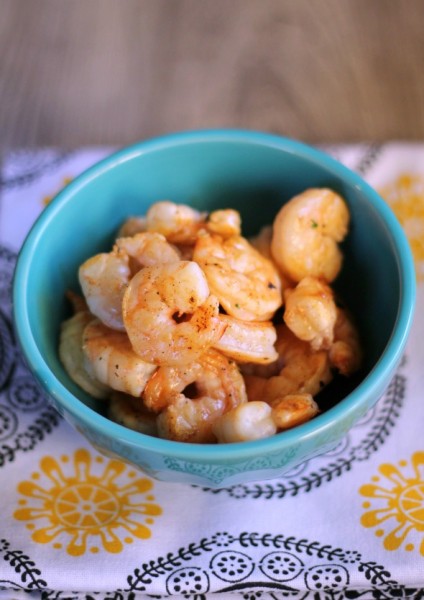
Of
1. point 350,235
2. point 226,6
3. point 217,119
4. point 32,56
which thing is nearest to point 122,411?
point 350,235

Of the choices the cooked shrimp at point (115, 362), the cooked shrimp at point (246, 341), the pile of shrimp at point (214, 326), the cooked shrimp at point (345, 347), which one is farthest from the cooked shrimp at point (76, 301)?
the cooked shrimp at point (345, 347)

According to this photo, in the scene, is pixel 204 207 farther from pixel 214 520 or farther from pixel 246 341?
pixel 214 520

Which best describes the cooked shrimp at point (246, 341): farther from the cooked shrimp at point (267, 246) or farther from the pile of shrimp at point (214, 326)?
the cooked shrimp at point (267, 246)

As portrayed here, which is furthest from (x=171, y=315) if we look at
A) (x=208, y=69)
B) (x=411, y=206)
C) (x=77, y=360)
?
(x=208, y=69)

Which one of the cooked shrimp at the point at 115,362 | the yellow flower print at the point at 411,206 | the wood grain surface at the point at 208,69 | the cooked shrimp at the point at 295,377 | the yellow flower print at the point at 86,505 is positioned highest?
the wood grain surface at the point at 208,69

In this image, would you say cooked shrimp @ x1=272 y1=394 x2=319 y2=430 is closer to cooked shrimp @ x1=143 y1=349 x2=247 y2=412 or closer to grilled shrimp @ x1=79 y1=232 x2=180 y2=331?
cooked shrimp @ x1=143 y1=349 x2=247 y2=412

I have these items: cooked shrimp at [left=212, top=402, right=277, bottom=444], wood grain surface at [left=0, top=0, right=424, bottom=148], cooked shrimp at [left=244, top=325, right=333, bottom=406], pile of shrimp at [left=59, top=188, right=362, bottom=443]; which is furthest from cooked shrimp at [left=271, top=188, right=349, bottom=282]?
wood grain surface at [left=0, top=0, right=424, bottom=148]
